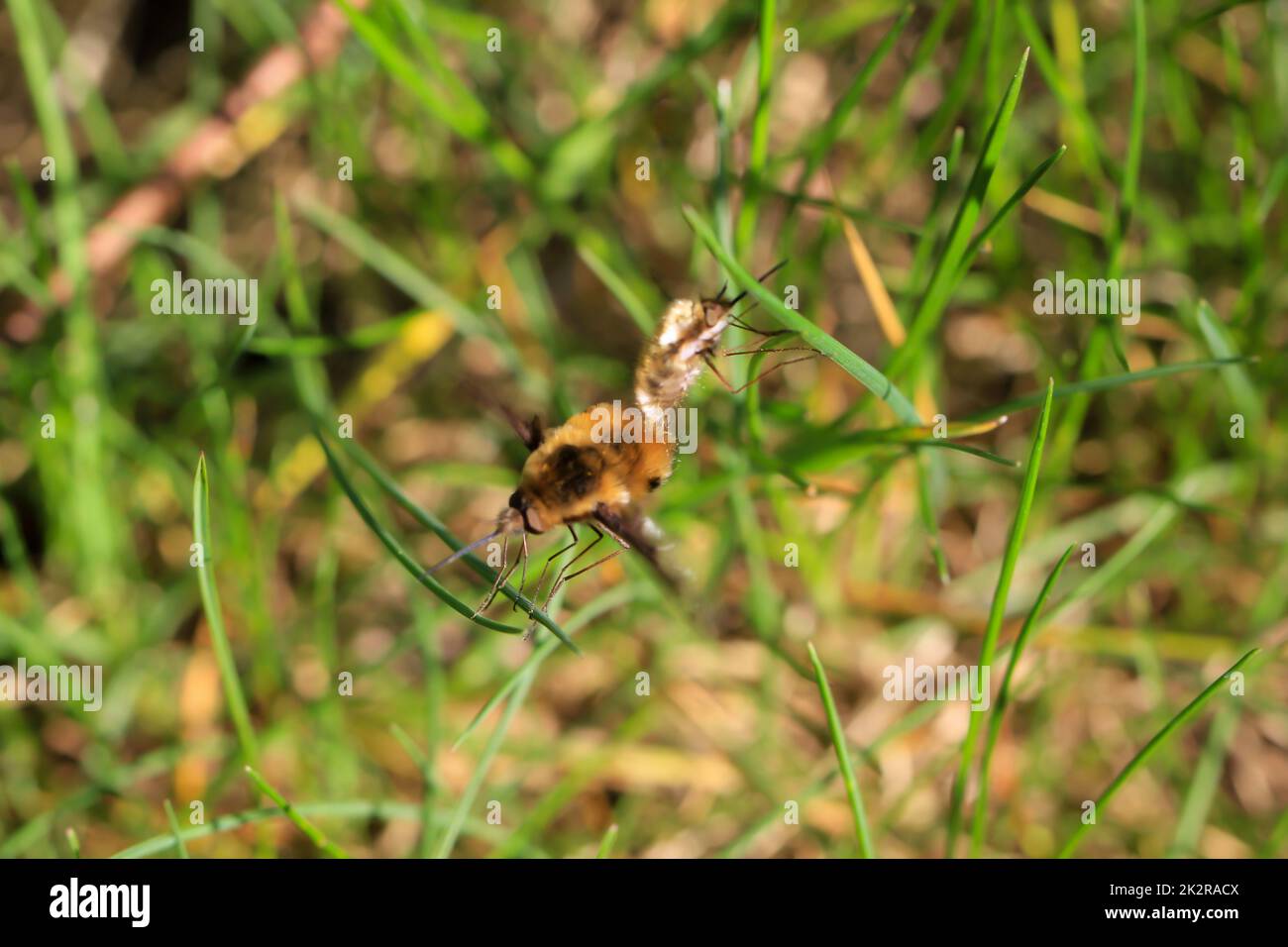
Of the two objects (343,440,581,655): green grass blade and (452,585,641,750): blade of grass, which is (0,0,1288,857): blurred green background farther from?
(343,440,581,655): green grass blade

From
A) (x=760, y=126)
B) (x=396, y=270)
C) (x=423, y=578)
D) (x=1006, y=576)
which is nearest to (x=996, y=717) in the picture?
(x=1006, y=576)

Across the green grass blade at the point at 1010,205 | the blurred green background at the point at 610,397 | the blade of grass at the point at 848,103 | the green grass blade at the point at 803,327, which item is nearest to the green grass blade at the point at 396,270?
the blurred green background at the point at 610,397

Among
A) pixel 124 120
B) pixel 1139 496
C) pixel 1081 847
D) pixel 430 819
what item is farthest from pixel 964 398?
pixel 124 120

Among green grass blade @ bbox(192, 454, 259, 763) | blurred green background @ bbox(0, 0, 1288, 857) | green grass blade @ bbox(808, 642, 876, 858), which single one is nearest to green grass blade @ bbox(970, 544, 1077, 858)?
green grass blade @ bbox(808, 642, 876, 858)

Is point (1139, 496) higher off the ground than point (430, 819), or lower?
higher

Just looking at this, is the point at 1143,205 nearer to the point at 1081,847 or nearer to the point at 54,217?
the point at 1081,847

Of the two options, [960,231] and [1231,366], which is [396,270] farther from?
[1231,366]
